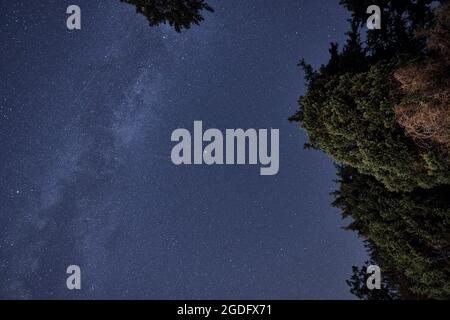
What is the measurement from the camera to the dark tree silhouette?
26.9 feet

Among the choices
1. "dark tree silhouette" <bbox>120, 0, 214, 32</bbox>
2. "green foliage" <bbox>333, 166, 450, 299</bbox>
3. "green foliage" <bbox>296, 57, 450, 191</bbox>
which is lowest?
"green foliage" <bbox>333, 166, 450, 299</bbox>

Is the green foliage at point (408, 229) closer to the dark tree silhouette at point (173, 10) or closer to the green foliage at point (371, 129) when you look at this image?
the green foliage at point (371, 129)

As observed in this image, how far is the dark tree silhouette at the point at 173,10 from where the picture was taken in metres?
8.21

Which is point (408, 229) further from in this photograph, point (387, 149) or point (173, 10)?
point (173, 10)

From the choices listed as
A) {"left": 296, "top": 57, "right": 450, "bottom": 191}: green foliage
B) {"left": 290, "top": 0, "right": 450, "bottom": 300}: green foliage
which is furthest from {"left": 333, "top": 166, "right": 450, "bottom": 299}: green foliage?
{"left": 296, "top": 57, "right": 450, "bottom": 191}: green foliage

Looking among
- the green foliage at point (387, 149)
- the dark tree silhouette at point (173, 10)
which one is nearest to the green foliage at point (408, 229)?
the green foliage at point (387, 149)

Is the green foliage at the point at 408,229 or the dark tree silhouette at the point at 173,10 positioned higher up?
the dark tree silhouette at the point at 173,10

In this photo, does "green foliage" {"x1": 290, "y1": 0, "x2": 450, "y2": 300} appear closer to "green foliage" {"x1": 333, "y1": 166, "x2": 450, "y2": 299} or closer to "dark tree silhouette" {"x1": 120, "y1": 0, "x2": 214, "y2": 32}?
"green foliage" {"x1": 333, "y1": 166, "x2": 450, "y2": 299}

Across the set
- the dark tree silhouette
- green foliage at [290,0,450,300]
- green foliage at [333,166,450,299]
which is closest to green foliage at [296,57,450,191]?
green foliage at [290,0,450,300]

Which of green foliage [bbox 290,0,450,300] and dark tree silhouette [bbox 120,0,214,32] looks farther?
dark tree silhouette [bbox 120,0,214,32]

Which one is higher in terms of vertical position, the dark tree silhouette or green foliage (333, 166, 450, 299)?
the dark tree silhouette
